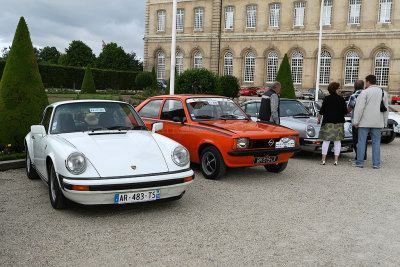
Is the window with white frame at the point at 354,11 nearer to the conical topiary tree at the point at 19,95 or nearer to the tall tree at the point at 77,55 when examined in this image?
the conical topiary tree at the point at 19,95

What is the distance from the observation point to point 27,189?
6.41 metres

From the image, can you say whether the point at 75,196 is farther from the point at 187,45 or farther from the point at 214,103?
the point at 187,45

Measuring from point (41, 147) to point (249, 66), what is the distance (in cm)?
4427

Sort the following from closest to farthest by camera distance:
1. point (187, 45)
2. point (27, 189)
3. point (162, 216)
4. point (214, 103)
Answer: point (162, 216) → point (27, 189) → point (214, 103) → point (187, 45)

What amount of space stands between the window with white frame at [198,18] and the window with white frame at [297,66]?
1217 cm

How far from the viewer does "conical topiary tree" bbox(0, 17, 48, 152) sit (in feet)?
27.8

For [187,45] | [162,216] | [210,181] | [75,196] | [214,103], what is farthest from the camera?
[187,45]

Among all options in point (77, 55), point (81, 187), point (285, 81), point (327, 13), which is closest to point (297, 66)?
point (327, 13)

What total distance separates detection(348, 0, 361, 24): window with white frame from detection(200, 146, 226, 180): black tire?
1555 inches

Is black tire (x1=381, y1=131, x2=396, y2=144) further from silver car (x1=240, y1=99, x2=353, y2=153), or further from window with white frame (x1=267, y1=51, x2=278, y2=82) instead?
window with white frame (x1=267, y1=51, x2=278, y2=82)

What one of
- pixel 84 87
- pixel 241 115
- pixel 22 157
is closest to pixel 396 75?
pixel 84 87

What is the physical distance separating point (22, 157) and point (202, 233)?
5.15 m

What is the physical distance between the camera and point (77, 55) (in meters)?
73.9

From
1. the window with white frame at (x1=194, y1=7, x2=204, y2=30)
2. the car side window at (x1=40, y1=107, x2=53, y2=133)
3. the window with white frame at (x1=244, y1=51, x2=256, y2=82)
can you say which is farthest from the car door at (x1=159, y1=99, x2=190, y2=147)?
the window with white frame at (x1=194, y1=7, x2=204, y2=30)
